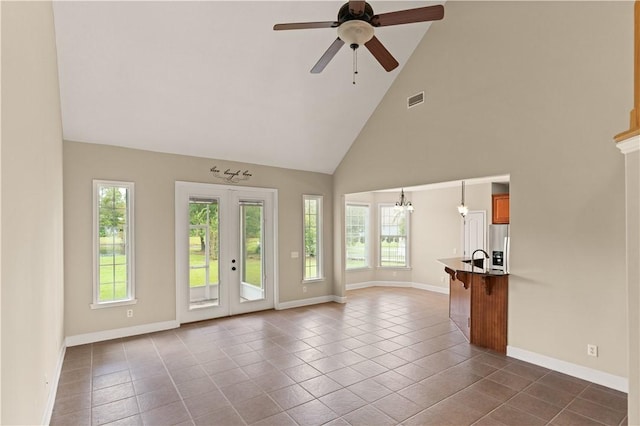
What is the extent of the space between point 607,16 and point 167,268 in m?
6.52

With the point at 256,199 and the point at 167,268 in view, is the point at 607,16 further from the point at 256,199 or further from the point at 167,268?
the point at 167,268

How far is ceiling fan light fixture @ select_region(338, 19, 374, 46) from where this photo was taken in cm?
265

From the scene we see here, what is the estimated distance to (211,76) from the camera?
4523mm

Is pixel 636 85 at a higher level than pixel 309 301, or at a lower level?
higher

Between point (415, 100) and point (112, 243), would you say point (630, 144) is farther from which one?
point (112, 243)

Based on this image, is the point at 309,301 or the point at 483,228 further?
the point at 483,228

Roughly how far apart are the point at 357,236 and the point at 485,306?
15.4 feet

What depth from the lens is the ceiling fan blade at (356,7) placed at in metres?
2.55

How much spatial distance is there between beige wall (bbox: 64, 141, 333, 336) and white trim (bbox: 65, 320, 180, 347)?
0.06 metres

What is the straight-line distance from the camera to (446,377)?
12.3 ft

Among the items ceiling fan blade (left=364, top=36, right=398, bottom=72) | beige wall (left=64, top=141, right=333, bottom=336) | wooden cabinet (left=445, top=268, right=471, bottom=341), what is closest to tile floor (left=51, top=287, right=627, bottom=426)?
wooden cabinet (left=445, top=268, right=471, bottom=341)

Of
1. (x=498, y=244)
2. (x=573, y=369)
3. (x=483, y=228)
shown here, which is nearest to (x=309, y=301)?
(x=498, y=244)

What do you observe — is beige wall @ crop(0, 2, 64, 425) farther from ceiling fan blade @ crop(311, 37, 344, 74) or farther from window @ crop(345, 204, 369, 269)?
window @ crop(345, 204, 369, 269)

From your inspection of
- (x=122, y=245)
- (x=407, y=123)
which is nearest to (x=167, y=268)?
(x=122, y=245)
